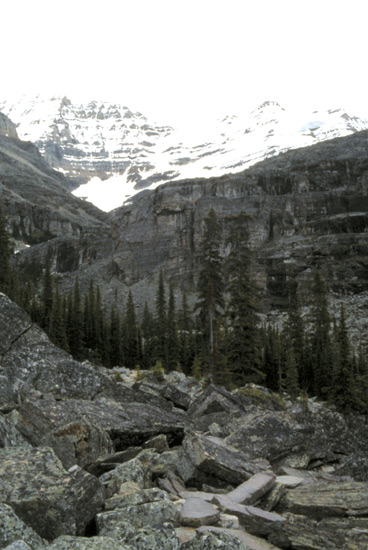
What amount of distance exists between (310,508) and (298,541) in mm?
1243

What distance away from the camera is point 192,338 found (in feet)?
241

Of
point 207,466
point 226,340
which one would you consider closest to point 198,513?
point 207,466

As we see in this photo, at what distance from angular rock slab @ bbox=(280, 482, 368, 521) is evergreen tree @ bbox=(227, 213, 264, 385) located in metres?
24.1

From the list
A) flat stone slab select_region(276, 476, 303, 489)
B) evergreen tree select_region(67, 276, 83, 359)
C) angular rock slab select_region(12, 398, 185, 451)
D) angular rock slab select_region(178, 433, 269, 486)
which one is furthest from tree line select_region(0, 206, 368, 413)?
angular rock slab select_region(178, 433, 269, 486)

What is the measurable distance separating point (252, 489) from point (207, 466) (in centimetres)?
99

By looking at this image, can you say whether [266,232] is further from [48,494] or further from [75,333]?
[48,494]

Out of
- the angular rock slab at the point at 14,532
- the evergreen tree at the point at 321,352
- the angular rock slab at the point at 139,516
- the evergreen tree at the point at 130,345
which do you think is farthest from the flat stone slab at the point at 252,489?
the evergreen tree at the point at 130,345

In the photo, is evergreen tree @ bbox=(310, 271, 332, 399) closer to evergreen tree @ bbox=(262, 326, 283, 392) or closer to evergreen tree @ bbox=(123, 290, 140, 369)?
evergreen tree @ bbox=(262, 326, 283, 392)

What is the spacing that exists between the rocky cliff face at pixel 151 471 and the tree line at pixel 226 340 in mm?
16864

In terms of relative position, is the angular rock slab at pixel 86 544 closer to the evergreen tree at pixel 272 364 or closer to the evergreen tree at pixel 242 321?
the evergreen tree at pixel 242 321

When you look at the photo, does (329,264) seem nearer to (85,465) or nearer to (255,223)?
(255,223)

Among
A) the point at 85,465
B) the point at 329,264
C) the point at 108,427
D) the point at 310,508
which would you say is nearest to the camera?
the point at 310,508

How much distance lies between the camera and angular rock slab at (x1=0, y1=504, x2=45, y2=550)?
4.05m

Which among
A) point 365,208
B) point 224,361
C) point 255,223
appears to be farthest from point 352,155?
point 224,361
